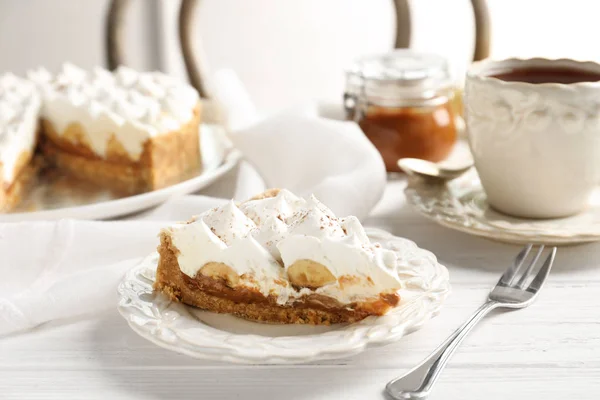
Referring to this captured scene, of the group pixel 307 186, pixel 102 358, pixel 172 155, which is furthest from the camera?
pixel 172 155

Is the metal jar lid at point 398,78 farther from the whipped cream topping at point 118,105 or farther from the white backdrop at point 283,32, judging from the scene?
the white backdrop at point 283,32

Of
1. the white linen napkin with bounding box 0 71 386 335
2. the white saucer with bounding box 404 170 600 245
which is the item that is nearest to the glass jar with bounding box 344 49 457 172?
the white linen napkin with bounding box 0 71 386 335

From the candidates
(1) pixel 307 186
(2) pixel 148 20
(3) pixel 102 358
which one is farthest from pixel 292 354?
(2) pixel 148 20

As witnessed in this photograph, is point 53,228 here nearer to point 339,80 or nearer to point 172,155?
point 172,155

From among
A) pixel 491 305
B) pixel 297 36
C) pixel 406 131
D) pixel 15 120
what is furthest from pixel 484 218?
pixel 297 36

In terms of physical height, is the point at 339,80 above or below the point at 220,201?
below

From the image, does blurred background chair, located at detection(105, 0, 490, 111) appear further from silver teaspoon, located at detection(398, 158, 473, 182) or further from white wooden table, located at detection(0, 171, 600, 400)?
white wooden table, located at detection(0, 171, 600, 400)

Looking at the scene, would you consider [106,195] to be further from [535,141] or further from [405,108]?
[535,141]
